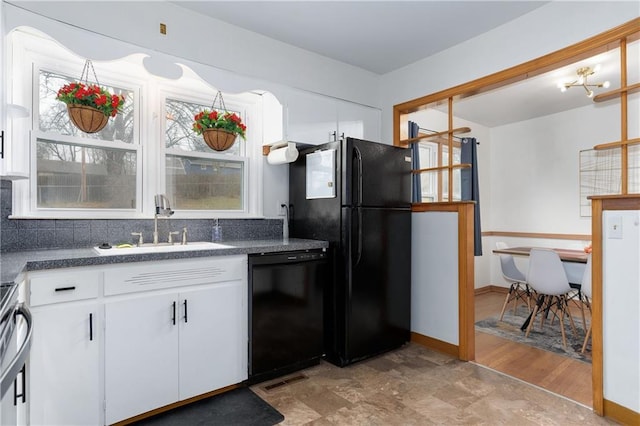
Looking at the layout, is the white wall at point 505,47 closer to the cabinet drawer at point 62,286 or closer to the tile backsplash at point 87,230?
the tile backsplash at point 87,230

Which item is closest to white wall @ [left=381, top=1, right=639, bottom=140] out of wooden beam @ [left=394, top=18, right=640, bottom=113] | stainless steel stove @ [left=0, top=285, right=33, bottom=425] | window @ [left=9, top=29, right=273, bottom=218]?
wooden beam @ [left=394, top=18, right=640, bottom=113]

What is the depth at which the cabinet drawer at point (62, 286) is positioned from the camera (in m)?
1.72

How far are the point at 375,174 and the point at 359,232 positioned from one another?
0.51 m

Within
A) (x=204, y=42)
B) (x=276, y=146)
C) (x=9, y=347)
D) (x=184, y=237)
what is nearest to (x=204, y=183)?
(x=184, y=237)

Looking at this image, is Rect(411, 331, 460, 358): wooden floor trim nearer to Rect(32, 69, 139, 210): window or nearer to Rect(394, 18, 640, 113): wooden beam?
Rect(394, 18, 640, 113): wooden beam

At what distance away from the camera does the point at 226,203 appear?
10.1 ft

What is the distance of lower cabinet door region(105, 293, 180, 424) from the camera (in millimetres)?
1939

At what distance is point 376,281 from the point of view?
293 centimetres

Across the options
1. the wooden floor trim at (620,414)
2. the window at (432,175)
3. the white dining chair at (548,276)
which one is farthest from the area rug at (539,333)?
the window at (432,175)

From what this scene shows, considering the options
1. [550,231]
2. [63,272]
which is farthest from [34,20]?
[550,231]

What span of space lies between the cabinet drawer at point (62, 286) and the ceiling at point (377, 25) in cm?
196

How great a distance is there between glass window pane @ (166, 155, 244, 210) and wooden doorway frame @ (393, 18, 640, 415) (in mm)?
1675

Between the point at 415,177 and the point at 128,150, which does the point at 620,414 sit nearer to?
the point at 415,177

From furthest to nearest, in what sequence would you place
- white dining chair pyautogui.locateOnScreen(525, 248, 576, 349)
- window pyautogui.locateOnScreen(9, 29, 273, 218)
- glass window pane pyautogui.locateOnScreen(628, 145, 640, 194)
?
1. glass window pane pyautogui.locateOnScreen(628, 145, 640, 194)
2. white dining chair pyautogui.locateOnScreen(525, 248, 576, 349)
3. window pyautogui.locateOnScreen(9, 29, 273, 218)
